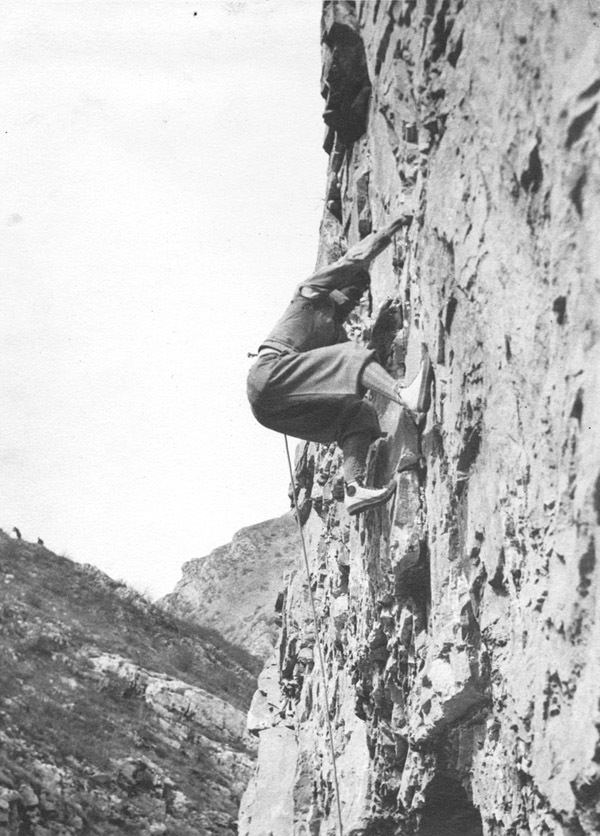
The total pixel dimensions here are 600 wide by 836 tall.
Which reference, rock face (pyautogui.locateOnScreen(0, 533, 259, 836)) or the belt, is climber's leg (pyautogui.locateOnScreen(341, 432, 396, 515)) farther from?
rock face (pyautogui.locateOnScreen(0, 533, 259, 836))

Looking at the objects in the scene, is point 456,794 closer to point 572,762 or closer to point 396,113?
point 572,762

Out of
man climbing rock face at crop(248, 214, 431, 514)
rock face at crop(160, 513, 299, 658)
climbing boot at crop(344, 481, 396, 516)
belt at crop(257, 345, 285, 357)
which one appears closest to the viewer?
climbing boot at crop(344, 481, 396, 516)

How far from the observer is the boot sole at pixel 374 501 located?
8195 mm

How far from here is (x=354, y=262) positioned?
8875mm

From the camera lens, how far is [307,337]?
29.6 feet

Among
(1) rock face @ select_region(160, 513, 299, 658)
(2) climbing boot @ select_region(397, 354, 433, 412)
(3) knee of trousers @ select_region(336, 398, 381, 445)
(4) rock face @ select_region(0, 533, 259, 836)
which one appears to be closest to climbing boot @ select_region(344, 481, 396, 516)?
(3) knee of trousers @ select_region(336, 398, 381, 445)

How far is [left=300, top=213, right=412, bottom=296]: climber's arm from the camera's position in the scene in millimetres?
8703

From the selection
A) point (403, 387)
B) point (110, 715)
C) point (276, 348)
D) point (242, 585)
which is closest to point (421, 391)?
point (403, 387)

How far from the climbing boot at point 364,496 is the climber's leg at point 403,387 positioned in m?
0.62

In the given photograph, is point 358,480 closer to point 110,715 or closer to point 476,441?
point 476,441

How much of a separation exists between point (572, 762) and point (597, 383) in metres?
1.80

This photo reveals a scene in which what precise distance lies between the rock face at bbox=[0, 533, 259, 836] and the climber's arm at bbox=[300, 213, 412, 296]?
993 centimetres

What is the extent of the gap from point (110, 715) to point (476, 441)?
49.3 feet

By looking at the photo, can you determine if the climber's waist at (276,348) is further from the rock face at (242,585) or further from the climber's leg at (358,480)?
the rock face at (242,585)
